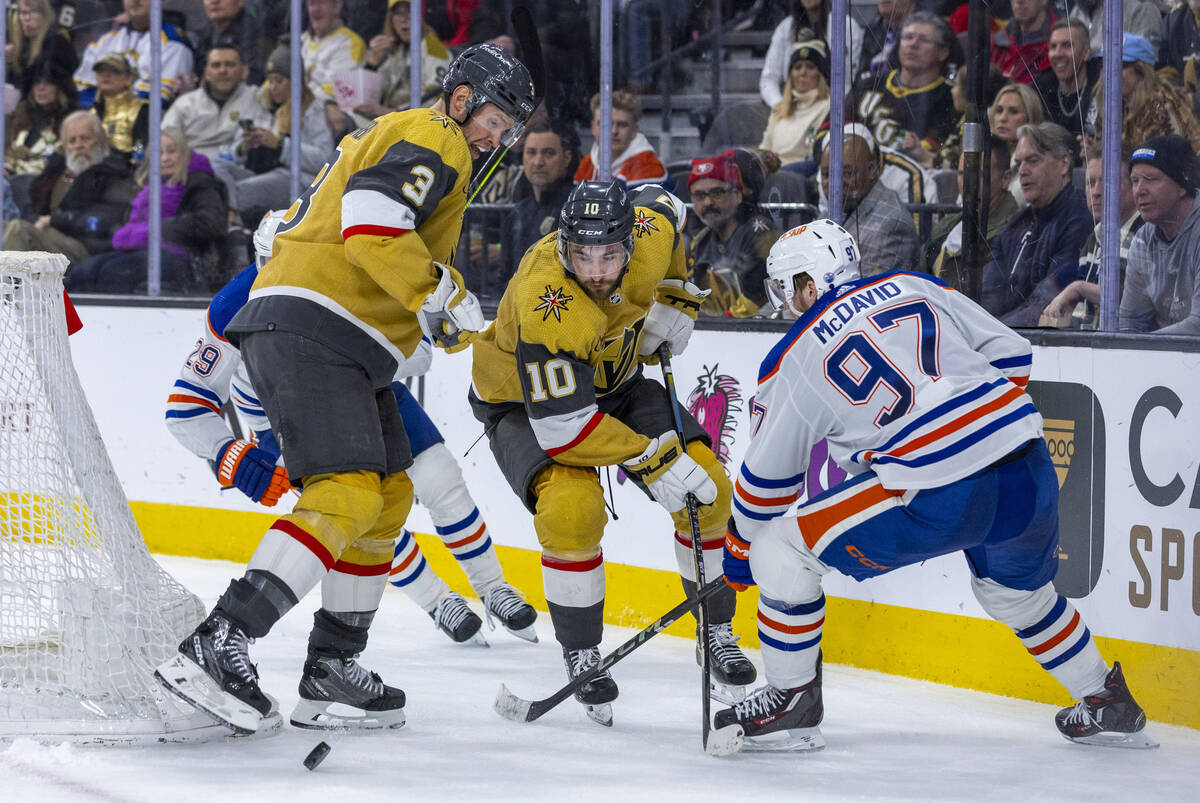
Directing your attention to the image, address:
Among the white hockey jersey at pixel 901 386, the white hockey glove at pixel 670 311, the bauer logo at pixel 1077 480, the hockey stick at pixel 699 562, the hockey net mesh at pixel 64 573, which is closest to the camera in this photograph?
the white hockey jersey at pixel 901 386

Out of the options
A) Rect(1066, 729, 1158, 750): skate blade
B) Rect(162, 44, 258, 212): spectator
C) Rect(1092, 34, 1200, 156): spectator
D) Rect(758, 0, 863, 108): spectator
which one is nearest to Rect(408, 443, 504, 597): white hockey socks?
Rect(758, 0, 863, 108): spectator

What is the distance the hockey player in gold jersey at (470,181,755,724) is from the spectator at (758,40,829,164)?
847 millimetres

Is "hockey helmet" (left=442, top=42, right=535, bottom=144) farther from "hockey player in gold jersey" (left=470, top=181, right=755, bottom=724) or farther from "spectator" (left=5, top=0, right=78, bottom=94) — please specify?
"spectator" (left=5, top=0, right=78, bottom=94)

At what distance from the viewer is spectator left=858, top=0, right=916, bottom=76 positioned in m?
3.60

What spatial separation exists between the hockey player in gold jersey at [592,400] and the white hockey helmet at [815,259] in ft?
1.02

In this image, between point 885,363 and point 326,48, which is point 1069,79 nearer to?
point 885,363

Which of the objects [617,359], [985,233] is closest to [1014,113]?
[985,233]

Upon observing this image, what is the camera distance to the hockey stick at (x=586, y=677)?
264 centimetres

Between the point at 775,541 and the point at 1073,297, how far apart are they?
3.85 ft

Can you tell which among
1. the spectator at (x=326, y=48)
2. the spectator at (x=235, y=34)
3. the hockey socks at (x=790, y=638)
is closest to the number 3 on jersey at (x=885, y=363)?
the hockey socks at (x=790, y=638)

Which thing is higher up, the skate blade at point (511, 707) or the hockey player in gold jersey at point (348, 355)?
the hockey player in gold jersey at point (348, 355)

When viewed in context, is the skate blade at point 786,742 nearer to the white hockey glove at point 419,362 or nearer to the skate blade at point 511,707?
the skate blade at point 511,707

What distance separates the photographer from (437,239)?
2482 mm

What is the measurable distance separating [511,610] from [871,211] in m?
1.39
